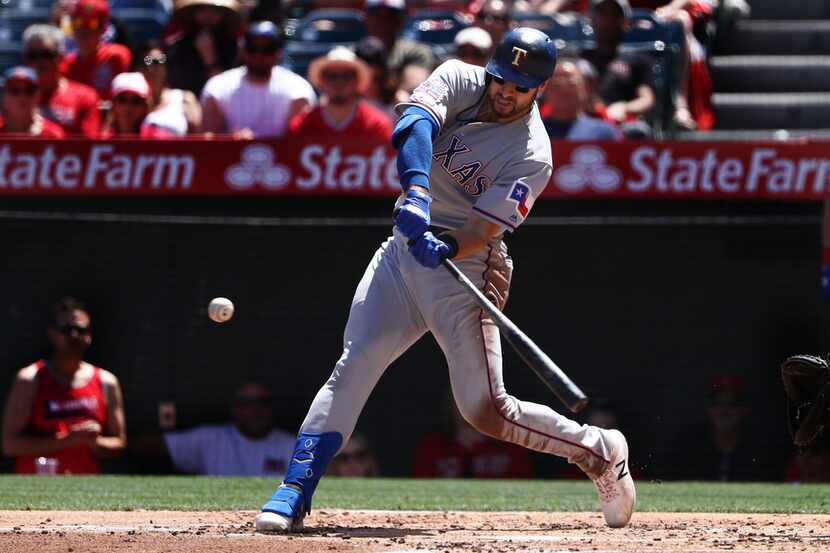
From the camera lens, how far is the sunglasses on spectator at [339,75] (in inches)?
340

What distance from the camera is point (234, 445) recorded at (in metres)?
8.30

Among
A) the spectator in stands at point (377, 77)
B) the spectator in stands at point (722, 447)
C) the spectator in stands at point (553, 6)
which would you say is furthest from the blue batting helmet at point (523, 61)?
the spectator in stands at point (553, 6)

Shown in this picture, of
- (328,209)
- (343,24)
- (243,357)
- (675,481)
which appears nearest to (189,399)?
(243,357)

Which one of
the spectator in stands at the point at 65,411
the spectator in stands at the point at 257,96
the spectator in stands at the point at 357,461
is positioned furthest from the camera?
the spectator in stands at the point at 257,96

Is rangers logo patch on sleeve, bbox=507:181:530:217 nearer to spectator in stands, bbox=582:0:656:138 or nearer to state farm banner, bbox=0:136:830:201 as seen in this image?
state farm banner, bbox=0:136:830:201

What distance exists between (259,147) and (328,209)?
1.74 feet

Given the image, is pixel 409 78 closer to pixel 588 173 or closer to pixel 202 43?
pixel 202 43

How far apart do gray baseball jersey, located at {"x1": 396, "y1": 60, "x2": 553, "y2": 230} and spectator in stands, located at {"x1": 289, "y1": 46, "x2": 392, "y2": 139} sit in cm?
378

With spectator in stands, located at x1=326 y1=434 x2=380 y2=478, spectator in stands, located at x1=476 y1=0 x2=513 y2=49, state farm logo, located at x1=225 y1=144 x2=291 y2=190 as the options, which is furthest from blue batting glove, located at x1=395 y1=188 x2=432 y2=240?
spectator in stands, located at x1=476 y1=0 x2=513 y2=49

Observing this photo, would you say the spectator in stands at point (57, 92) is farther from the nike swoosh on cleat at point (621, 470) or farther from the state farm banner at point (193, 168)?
the nike swoosh on cleat at point (621, 470)

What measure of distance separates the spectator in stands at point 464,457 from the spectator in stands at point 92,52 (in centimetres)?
347

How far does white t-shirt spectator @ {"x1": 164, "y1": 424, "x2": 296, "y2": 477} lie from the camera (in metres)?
8.26

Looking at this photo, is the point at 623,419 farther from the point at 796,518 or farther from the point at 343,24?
the point at 343,24

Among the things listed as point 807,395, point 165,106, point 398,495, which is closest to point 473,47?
point 165,106
